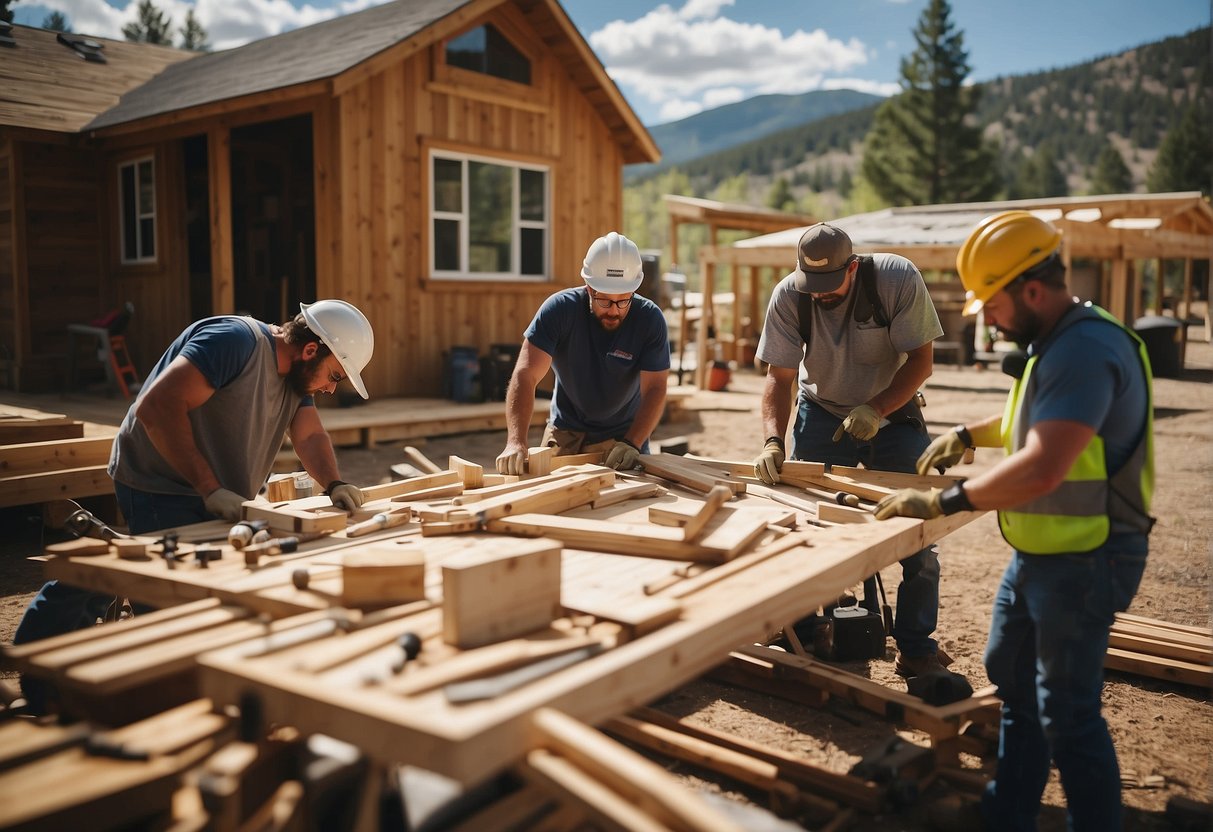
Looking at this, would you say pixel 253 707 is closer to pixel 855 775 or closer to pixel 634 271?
pixel 855 775

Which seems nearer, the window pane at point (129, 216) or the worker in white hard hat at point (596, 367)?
the worker in white hard hat at point (596, 367)

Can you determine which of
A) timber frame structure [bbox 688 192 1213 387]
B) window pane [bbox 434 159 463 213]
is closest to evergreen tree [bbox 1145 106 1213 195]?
timber frame structure [bbox 688 192 1213 387]

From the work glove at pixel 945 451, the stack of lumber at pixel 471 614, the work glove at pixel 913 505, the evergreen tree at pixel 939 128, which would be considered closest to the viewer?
the stack of lumber at pixel 471 614

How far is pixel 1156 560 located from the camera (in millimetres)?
6895

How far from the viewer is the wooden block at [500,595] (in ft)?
7.32

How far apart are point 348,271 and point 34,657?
951 centimetres

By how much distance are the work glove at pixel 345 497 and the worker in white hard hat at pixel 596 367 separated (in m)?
1.31

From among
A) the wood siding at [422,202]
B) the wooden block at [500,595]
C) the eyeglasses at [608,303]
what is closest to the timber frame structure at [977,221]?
the wood siding at [422,202]

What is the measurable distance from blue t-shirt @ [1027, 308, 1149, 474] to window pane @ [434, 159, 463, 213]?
1059 centimetres

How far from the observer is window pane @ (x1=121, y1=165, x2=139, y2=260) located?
13944mm

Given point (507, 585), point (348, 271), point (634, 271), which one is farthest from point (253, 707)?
point (348, 271)

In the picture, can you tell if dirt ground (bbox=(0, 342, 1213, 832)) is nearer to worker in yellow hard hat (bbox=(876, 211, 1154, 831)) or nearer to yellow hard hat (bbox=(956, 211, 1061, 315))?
worker in yellow hard hat (bbox=(876, 211, 1154, 831))

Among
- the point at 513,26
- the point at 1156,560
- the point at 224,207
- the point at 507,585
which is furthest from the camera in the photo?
the point at 513,26

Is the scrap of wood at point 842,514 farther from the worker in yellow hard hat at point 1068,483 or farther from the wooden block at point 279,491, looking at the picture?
the wooden block at point 279,491
